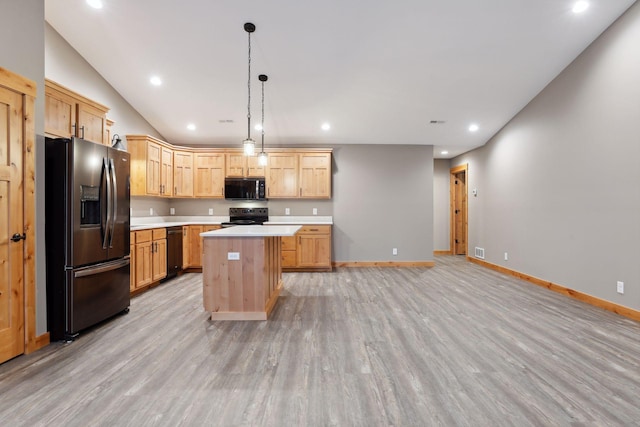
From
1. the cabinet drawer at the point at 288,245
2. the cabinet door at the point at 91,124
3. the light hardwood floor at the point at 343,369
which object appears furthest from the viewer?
the cabinet drawer at the point at 288,245

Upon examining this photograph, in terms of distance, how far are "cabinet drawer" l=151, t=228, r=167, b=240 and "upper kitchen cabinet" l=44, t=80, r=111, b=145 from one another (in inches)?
54.0

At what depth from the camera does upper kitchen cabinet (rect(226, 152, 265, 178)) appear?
220 inches

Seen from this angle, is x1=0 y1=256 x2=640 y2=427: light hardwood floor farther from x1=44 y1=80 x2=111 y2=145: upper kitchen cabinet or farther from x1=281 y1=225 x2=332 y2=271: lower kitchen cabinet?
x1=44 y1=80 x2=111 y2=145: upper kitchen cabinet

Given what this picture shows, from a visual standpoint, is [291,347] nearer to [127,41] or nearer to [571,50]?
[127,41]

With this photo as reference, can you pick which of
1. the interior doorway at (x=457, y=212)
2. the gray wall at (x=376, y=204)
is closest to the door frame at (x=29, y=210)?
the gray wall at (x=376, y=204)

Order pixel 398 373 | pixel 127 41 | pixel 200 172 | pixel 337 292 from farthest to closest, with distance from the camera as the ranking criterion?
pixel 200 172, pixel 337 292, pixel 127 41, pixel 398 373

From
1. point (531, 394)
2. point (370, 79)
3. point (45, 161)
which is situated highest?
point (370, 79)

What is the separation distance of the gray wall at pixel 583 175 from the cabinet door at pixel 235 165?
499cm

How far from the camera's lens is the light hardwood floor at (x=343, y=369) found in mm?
1609

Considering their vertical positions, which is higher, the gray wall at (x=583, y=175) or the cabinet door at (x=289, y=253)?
the gray wall at (x=583, y=175)

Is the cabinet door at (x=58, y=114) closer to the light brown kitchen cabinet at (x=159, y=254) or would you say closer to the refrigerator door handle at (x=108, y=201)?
the refrigerator door handle at (x=108, y=201)

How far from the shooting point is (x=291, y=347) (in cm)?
241

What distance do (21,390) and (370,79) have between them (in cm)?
463

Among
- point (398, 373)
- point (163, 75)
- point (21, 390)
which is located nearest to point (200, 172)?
point (163, 75)
